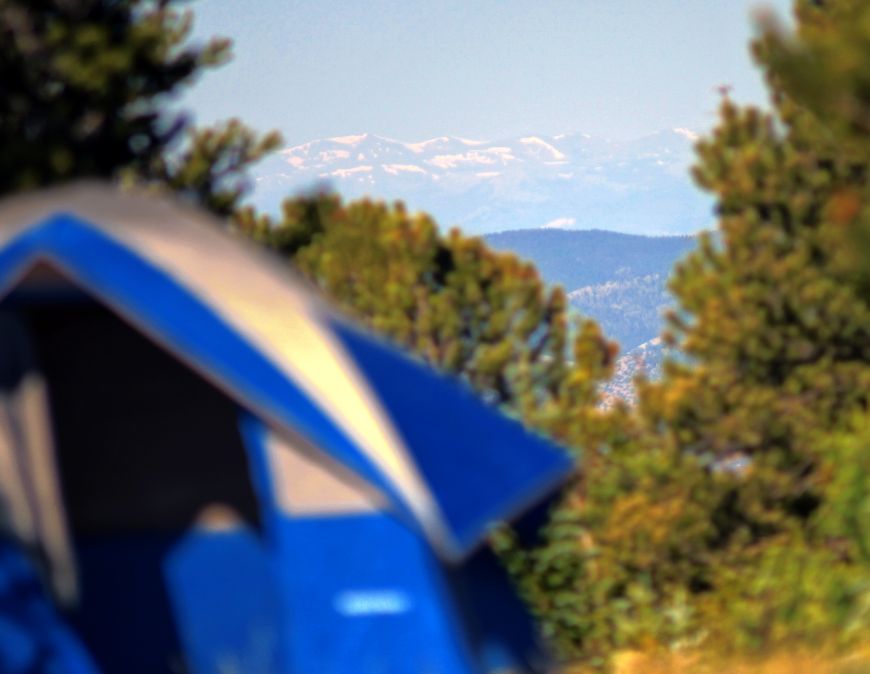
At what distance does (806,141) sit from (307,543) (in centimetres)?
957

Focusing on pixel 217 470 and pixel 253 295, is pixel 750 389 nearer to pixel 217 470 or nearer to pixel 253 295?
pixel 217 470

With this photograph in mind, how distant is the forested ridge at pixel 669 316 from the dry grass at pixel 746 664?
136 centimetres

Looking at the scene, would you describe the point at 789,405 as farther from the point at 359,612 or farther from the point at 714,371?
the point at 359,612

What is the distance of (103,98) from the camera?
15422mm

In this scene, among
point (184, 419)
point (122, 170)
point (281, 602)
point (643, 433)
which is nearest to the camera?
point (281, 602)

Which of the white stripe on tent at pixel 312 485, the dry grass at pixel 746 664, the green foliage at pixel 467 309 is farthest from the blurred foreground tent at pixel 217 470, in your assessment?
the green foliage at pixel 467 309

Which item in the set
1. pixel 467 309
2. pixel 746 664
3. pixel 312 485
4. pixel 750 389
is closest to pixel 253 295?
pixel 312 485

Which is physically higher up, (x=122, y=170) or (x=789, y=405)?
(x=122, y=170)

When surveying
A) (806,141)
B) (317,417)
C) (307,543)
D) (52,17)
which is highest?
(52,17)

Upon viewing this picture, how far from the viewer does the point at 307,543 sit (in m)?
7.36

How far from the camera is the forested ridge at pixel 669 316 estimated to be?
42.7 ft

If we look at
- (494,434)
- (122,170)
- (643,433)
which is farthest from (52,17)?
(494,434)

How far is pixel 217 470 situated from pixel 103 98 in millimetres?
8348

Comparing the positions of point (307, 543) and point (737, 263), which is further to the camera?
point (737, 263)
